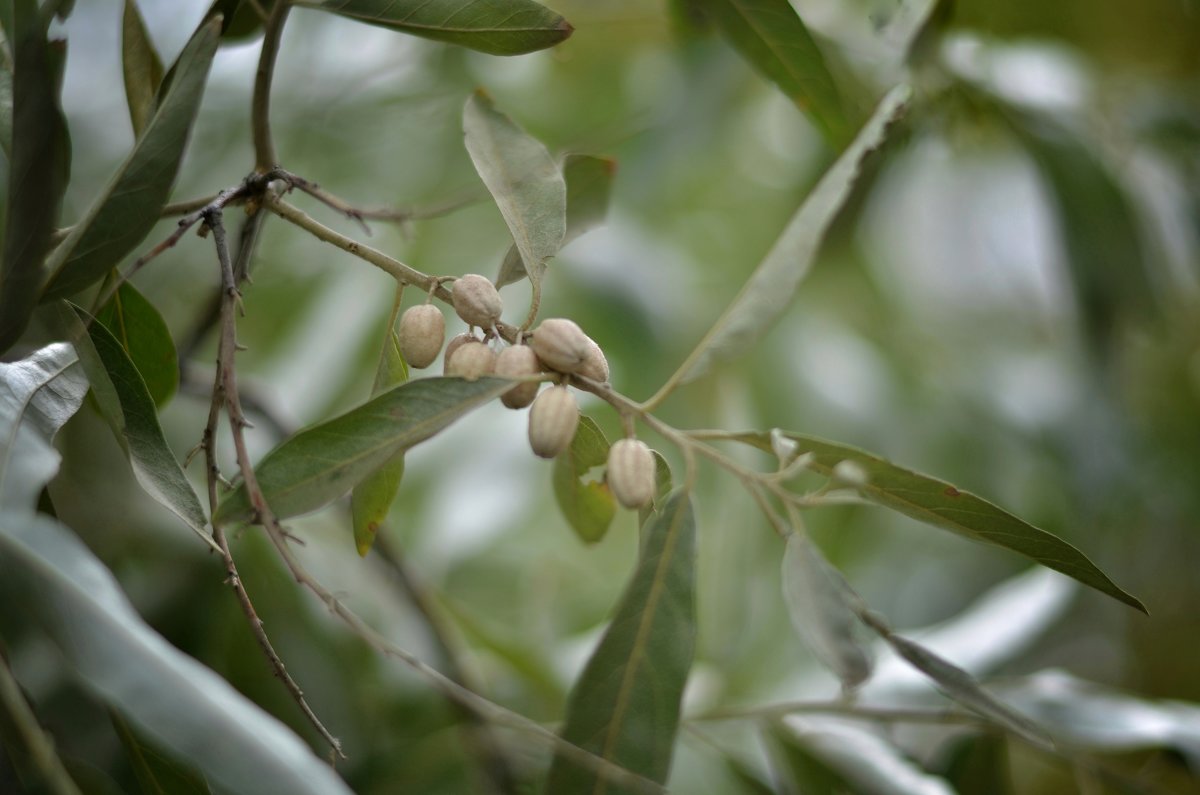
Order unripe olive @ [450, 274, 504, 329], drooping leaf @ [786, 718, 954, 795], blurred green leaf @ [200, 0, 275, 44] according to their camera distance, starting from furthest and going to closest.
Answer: drooping leaf @ [786, 718, 954, 795] < blurred green leaf @ [200, 0, 275, 44] < unripe olive @ [450, 274, 504, 329]

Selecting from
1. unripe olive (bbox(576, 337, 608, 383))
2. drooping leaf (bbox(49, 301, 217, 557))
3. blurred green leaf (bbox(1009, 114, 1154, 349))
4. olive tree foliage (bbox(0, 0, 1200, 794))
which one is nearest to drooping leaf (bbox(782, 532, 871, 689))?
olive tree foliage (bbox(0, 0, 1200, 794))

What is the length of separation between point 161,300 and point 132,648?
74cm

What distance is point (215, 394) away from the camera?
0.40m

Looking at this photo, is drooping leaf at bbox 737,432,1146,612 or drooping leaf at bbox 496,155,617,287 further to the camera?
drooping leaf at bbox 496,155,617,287

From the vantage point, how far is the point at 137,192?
1.18ft

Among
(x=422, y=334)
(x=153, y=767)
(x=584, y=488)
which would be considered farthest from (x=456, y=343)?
(x=153, y=767)

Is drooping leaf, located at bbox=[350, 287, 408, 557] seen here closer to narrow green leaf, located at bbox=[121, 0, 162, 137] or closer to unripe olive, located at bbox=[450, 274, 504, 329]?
unripe olive, located at bbox=[450, 274, 504, 329]

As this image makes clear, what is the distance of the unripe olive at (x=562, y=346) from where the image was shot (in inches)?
14.4

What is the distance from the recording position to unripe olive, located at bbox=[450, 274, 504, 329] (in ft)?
1.26

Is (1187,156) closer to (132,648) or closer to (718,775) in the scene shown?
(718,775)

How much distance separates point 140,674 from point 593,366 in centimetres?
19

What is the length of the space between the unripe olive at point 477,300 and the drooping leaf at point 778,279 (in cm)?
9

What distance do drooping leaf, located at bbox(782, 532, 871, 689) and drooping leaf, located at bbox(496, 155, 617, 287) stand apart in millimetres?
203

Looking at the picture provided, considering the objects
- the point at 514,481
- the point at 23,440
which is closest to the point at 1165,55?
the point at 514,481
